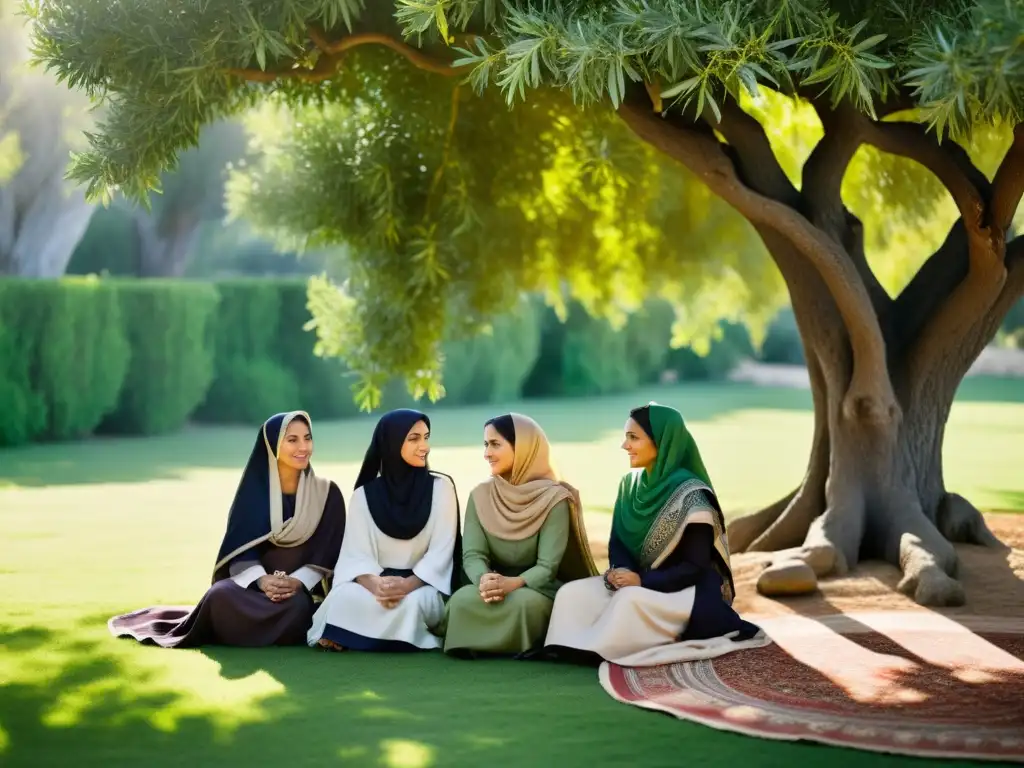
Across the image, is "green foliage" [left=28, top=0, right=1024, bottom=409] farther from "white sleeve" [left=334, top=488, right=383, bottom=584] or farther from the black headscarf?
"white sleeve" [left=334, top=488, right=383, bottom=584]

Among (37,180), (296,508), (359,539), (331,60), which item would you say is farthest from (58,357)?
(359,539)

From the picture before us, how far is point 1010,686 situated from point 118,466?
11.5 metres

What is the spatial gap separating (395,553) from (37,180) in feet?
59.9

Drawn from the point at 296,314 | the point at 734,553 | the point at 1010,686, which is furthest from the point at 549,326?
the point at 1010,686

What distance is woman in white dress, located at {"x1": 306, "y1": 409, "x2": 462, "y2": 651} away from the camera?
607cm

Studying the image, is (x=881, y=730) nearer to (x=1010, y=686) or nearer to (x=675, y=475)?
(x=1010, y=686)

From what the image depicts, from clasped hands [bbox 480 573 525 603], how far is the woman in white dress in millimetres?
356

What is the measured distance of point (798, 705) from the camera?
496cm

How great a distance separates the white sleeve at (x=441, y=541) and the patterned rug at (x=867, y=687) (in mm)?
953

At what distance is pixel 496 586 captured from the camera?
5879 mm

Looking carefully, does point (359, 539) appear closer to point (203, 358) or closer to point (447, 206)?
point (447, 206)

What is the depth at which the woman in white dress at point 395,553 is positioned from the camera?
19.9 ft

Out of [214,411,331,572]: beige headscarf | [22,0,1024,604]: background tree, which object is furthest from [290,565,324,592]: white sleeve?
[22,0,1024,604]: background tree

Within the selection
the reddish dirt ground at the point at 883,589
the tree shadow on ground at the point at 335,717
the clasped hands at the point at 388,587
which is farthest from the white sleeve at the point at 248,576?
the reddish dirt ground at the point at 883,589
